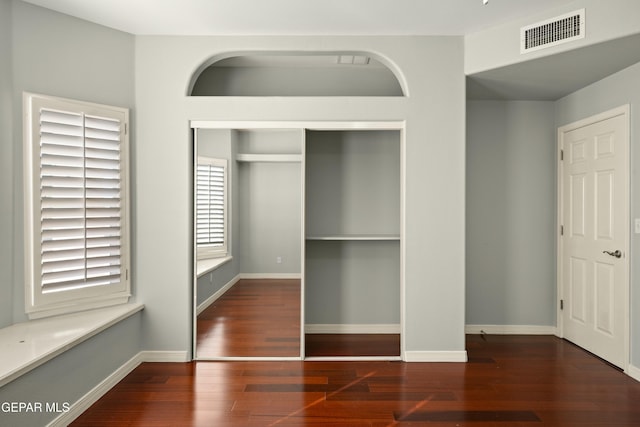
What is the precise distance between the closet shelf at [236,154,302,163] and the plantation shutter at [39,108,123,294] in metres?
0.99

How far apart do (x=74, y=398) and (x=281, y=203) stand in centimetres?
199

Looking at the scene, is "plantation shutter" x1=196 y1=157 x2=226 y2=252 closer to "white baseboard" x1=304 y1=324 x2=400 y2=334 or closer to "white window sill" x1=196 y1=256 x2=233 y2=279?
"white window sill" x1=196 y1=256 x2=233 y2=279

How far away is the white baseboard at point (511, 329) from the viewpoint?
4613 millimetres

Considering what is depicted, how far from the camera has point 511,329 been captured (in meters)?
4.62

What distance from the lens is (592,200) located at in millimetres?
4023

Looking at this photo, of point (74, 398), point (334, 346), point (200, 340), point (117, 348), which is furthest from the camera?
point (334, 346)

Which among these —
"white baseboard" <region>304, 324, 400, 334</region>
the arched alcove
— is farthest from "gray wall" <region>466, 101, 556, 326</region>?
the arched alcove

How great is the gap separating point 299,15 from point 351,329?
2.93 metres

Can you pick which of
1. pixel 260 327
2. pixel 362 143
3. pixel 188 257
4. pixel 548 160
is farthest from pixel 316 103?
pixel 548 160

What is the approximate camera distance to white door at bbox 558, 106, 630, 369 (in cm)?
362

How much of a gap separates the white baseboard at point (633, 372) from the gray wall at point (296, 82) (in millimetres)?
3088

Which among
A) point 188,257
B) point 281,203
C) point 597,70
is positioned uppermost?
point 597,70

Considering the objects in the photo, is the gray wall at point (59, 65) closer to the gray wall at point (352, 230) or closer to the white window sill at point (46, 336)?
the white window sill at point (46, 336)

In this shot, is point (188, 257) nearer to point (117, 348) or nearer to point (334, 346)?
point (117, 348)
